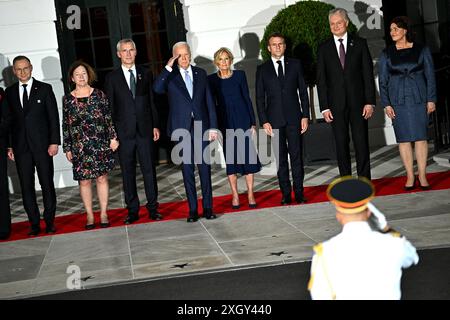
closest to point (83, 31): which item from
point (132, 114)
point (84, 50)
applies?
point (84, 50)

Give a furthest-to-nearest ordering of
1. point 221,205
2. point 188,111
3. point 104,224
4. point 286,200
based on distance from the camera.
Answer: point 221,205 → point 286,200 → point 104,224 → point 188,111

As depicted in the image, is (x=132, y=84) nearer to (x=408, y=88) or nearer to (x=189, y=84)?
(x=189, y=84)

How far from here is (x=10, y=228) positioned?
28.0 ft

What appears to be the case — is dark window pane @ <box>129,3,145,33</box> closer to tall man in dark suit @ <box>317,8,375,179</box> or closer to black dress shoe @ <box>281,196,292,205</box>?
tall man in dark suit @ <box>317,8,375,179</box>

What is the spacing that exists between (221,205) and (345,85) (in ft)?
6.49

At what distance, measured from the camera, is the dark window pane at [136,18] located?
12820 mm

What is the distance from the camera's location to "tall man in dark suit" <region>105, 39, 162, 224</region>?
8430mm

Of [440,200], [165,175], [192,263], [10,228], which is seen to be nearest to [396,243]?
[192,263]

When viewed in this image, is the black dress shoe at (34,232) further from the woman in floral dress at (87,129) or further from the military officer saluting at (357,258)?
the military officer saluting at (357,258)

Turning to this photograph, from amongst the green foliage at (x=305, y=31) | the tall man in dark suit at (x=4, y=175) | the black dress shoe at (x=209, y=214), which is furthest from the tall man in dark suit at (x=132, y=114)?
the green foliage at (x=305, y=31)

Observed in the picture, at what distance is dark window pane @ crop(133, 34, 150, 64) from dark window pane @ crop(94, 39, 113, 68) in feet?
1.47

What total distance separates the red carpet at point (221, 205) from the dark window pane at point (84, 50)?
4026 millimetres

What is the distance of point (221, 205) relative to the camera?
361 inches

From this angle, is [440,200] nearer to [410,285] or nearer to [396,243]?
[410,285]
